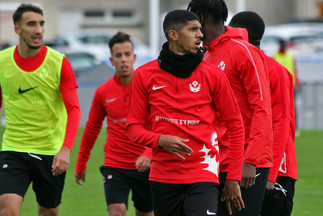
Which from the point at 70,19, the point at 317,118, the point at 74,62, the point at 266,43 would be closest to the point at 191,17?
the point at 317,118

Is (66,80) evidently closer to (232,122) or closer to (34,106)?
(34,106)

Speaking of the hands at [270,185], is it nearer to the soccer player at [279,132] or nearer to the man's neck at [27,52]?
the soccer player at [279,132]

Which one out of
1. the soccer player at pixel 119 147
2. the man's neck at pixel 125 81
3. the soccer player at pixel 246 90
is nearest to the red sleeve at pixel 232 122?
the soccer player at pixel 246 90

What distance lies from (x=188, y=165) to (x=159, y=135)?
29 cm

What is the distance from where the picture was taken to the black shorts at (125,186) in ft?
23.7

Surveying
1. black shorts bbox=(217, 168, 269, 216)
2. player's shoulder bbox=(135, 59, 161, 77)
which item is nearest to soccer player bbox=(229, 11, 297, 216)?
black shorts bbox=(217, 168, 269, 216)

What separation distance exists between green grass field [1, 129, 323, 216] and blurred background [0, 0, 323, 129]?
→ 4.80m

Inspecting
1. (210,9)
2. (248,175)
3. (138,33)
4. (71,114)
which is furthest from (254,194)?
(138,33)

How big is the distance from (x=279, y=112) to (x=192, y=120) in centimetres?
87

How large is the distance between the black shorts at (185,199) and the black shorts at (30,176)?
1718mm

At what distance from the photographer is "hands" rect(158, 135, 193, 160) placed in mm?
4967

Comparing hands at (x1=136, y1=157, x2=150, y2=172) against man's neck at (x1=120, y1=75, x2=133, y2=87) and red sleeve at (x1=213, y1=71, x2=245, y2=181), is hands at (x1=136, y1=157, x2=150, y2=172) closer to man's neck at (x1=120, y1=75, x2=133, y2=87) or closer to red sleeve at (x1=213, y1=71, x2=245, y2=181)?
man's neck at (x1=120, y1=75, x2=133, y2=87)

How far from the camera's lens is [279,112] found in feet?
18.6

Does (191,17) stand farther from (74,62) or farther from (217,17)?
(74,62)
